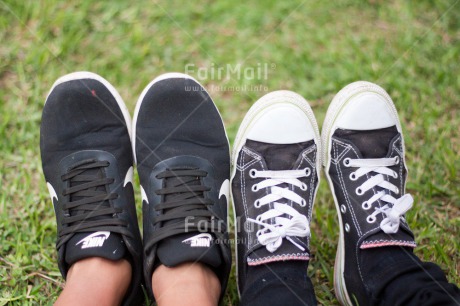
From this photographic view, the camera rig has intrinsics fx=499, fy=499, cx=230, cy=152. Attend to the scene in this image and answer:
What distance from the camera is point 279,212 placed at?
1607 mm

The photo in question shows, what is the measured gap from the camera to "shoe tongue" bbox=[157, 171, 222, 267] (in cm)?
145

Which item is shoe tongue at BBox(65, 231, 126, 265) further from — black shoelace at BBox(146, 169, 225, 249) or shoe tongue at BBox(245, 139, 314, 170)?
shoe tongue at BBox(245, 139, 314, 170)

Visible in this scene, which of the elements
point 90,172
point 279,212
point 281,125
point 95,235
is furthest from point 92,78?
point 279,212

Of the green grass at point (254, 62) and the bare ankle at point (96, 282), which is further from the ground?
the green grass at point (254, 62)

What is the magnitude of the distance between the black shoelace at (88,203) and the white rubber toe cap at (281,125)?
54cm

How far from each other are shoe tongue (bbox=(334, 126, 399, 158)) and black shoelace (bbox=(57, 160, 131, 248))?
0.80m

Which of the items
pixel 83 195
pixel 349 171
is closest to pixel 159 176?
pixel 83 195

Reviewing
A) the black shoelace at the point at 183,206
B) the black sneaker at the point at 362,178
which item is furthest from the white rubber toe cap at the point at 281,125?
the black shoelace at the point at 183,206

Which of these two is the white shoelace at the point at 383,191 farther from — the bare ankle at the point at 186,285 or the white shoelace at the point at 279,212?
the bare ankle at the point at 186,285

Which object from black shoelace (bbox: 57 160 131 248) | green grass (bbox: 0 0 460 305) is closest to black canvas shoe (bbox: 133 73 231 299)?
black shoelace (bbox: 57 160 131 248)

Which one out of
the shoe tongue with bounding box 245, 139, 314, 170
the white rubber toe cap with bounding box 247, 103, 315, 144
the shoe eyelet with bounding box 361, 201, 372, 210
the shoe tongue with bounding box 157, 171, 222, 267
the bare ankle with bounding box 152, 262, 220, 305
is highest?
the white rubber toe cap with bounding box 247, 103, 315, 144

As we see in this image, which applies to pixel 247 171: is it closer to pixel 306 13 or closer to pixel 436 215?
pixel 436 215

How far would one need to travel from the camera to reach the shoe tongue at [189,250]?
4.77 feet

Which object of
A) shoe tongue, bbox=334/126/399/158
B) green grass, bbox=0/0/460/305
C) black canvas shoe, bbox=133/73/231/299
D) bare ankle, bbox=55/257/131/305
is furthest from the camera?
green grass, bbox=0/0/460/305
